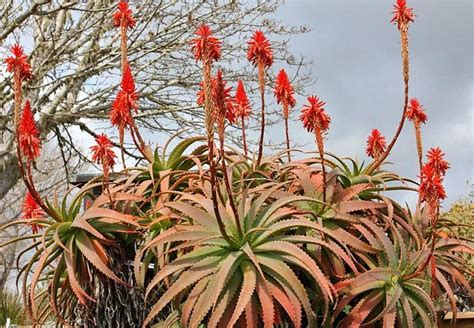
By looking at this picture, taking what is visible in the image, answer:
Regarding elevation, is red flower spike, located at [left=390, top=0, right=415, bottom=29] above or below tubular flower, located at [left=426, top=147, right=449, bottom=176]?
above

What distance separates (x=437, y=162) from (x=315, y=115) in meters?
0.42

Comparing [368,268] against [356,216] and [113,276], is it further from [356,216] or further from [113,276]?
[113,276]

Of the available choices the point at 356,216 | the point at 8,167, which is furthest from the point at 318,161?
the point at 8,167

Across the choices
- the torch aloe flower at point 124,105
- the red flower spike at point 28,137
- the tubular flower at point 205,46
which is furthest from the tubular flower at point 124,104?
the tubular flower at point 205,46

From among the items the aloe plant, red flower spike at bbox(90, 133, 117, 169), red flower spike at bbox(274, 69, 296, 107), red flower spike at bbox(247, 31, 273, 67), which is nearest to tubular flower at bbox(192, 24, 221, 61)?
the aloe plant

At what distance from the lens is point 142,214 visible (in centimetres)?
188

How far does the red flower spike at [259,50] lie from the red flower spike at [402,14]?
38cm

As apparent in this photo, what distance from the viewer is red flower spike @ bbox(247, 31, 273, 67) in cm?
172

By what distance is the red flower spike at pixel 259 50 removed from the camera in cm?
172

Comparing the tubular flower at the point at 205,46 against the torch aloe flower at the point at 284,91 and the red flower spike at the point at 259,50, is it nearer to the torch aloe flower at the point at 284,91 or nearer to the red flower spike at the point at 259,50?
the red flower spike at the point at 259,50

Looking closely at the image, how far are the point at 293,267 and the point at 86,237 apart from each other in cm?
60

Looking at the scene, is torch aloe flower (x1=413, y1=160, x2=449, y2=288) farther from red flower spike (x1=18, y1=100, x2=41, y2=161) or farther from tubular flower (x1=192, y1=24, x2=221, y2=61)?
red flower spike (x1=18, y1=100, x2=41, y2=161)

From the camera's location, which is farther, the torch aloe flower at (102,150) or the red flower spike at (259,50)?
the torch aloe flower at (102,150)

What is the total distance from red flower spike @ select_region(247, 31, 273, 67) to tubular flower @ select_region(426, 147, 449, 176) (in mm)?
525
